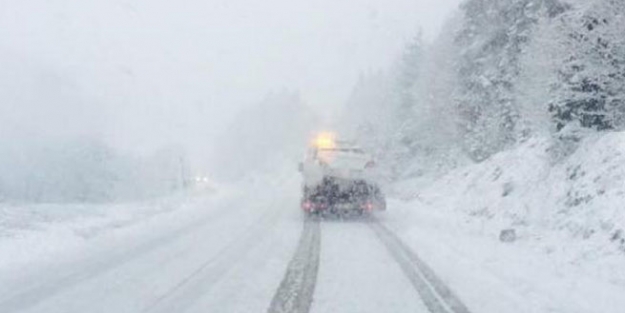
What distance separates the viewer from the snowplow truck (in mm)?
27562

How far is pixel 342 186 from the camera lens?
91.0 ft

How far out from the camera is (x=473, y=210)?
26.7 metres

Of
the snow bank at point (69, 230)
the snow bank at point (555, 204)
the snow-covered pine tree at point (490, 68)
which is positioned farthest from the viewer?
the snow-covered pine tree at point (490, 68)

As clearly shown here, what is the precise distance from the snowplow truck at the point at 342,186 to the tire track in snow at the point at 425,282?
26.6 feet

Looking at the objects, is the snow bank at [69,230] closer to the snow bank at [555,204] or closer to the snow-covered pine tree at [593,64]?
the snow bank at [555,204]

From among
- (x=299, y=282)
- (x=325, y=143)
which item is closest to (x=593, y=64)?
(x=325, y=143)

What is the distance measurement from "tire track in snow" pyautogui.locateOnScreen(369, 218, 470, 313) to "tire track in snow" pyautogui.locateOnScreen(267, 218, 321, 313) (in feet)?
4.84

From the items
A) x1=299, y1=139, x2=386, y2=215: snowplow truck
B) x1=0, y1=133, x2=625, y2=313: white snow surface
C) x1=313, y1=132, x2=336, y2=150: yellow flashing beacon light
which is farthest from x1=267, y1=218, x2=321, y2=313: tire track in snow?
x1=313, y1=132, x2=336, y2=150: yellow flashing beacon light

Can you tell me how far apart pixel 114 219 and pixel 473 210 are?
10841mm

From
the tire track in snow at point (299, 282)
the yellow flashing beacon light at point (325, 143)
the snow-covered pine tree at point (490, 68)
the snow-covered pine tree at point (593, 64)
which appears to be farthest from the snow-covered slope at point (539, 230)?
the snow-covered pine tree at point (490, 68)

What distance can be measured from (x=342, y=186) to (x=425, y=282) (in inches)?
594

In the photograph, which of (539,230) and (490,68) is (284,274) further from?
(490,68)

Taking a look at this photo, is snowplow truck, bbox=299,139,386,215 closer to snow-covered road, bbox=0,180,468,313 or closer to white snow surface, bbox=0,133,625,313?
white snow surface, bbox=0,133,625,313

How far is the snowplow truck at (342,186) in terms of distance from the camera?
27.6 m
